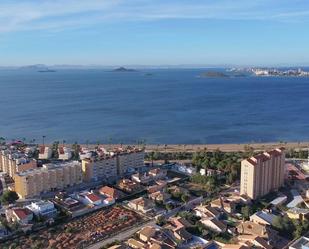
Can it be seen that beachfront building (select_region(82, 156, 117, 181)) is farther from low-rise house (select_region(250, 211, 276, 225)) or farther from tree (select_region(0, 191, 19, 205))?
low-rise house (select_region(250, 211, 276, 225))

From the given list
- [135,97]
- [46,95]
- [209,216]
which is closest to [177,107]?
[135,97]

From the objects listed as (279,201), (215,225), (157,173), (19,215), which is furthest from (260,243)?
(19,215)

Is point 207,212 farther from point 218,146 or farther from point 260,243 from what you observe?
point 218,146

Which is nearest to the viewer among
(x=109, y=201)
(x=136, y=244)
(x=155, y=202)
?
(x=136, y=244)

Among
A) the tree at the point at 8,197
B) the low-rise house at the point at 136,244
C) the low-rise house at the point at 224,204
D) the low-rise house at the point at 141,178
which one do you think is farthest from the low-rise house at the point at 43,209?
the low-rise house at the point at 224,204

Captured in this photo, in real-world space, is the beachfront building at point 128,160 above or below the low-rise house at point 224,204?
above

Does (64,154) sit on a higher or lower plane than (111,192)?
higher

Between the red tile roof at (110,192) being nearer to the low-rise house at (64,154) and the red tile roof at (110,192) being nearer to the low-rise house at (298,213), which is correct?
the low-rise house at (64,154)
